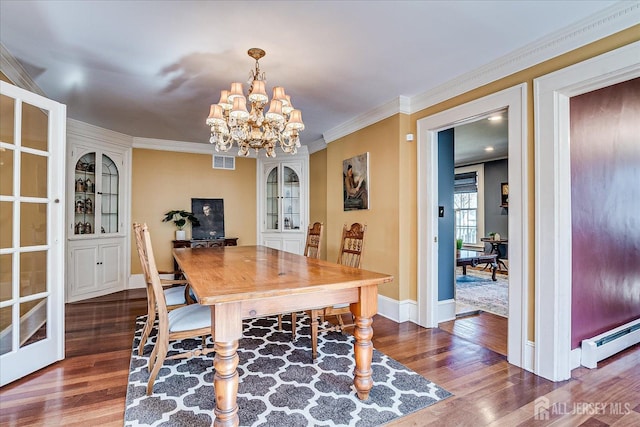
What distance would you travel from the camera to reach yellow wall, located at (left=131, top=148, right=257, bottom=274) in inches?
209

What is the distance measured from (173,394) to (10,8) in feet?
8.38

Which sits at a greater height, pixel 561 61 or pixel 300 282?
pixel 561 61

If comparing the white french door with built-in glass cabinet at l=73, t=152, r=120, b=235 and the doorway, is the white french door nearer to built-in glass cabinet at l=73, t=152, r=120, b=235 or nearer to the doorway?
built-in glass cabinet at l=73, t=152, r=120, b=235

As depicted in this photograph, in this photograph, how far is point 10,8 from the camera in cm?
198

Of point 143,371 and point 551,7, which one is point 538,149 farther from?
point 143,371

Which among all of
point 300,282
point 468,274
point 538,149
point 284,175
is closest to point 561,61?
point 538,149

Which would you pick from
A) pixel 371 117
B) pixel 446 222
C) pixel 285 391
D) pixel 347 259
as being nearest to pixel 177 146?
pixel 371 117

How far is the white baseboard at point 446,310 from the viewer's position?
3584 millimetres

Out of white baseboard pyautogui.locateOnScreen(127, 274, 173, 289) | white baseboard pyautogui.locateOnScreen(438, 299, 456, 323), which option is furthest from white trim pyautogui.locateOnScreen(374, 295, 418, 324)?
white baseboard pyautogui.locateOnScreen(127, 274, 173, 289)

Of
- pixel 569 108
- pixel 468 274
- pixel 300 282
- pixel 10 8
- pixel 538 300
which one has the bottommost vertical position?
pixel 468 274

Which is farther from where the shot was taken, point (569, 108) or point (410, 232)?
point (410, 232)

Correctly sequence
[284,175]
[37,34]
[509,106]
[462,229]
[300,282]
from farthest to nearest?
1. [462,229]
2. [284,175]
3. [509,106]
4. [37,34]
5. [300,282]

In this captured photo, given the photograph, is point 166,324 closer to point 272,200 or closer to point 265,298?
point 265,298

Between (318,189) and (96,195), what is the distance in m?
3.35
